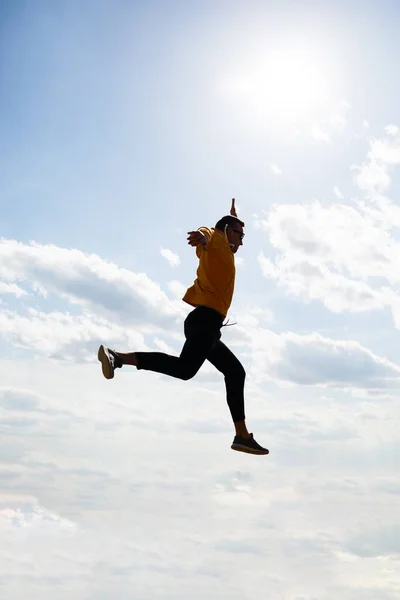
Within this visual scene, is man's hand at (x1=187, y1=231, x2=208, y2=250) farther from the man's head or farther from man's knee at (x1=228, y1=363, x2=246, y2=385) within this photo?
man's knee at (x1=228, y1=363, x2=246, y2=385)

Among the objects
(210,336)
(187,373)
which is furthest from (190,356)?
(210,336)

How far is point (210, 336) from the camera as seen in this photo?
833 cm

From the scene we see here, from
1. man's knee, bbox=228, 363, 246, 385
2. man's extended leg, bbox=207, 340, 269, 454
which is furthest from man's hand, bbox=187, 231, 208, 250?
man's knee, bbox=228, 363, 246, 385

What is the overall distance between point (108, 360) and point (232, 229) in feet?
7.97

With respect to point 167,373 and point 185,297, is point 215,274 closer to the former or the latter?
point 185,297

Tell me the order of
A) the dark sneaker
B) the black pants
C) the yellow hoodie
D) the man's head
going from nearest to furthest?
the black pants < the yellow hoodie < the dark sneaker < the man's head

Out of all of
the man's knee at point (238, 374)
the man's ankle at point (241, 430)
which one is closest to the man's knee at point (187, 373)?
the man's knee at point (238, 374)

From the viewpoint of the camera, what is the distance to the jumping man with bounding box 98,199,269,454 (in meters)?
8.26

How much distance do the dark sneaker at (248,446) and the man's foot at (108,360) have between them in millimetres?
1914

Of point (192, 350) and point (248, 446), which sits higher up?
point (192, 350)

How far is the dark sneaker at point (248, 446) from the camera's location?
873 cm

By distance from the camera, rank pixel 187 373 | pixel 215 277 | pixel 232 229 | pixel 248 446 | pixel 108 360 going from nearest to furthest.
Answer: pixel 108 360, pixel 187 373, pixel 215 277, pixel 248 446, pixel 232 229

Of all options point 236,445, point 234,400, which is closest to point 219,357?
point 234,400

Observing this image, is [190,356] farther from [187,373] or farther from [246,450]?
[246,450]
